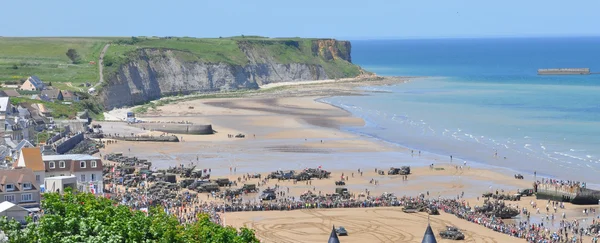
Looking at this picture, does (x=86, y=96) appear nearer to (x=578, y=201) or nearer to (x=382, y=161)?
(x=382, y=161)

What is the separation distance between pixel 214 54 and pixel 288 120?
73300 millimetres

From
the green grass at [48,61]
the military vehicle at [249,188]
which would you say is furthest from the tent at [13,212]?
the green grass at [48,61]

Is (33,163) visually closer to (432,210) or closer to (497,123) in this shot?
(432,210)

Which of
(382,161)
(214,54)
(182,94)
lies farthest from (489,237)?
(214,54)

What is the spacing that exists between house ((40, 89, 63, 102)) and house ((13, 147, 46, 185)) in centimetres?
5710

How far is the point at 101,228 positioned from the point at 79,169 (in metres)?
25.5

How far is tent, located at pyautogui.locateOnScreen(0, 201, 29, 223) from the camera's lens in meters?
46.9

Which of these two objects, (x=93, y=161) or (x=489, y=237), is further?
(x=93, y=161)

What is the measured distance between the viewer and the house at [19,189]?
174ft

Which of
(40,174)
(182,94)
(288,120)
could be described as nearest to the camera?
(40,174)

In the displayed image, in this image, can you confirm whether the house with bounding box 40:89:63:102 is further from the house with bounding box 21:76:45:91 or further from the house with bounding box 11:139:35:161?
the house with bounding box 11:139:35:161

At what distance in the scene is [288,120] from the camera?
122 m

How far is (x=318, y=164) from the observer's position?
84.4m

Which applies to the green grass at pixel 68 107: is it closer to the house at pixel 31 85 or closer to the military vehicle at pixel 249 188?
the house at pixel 31 85
